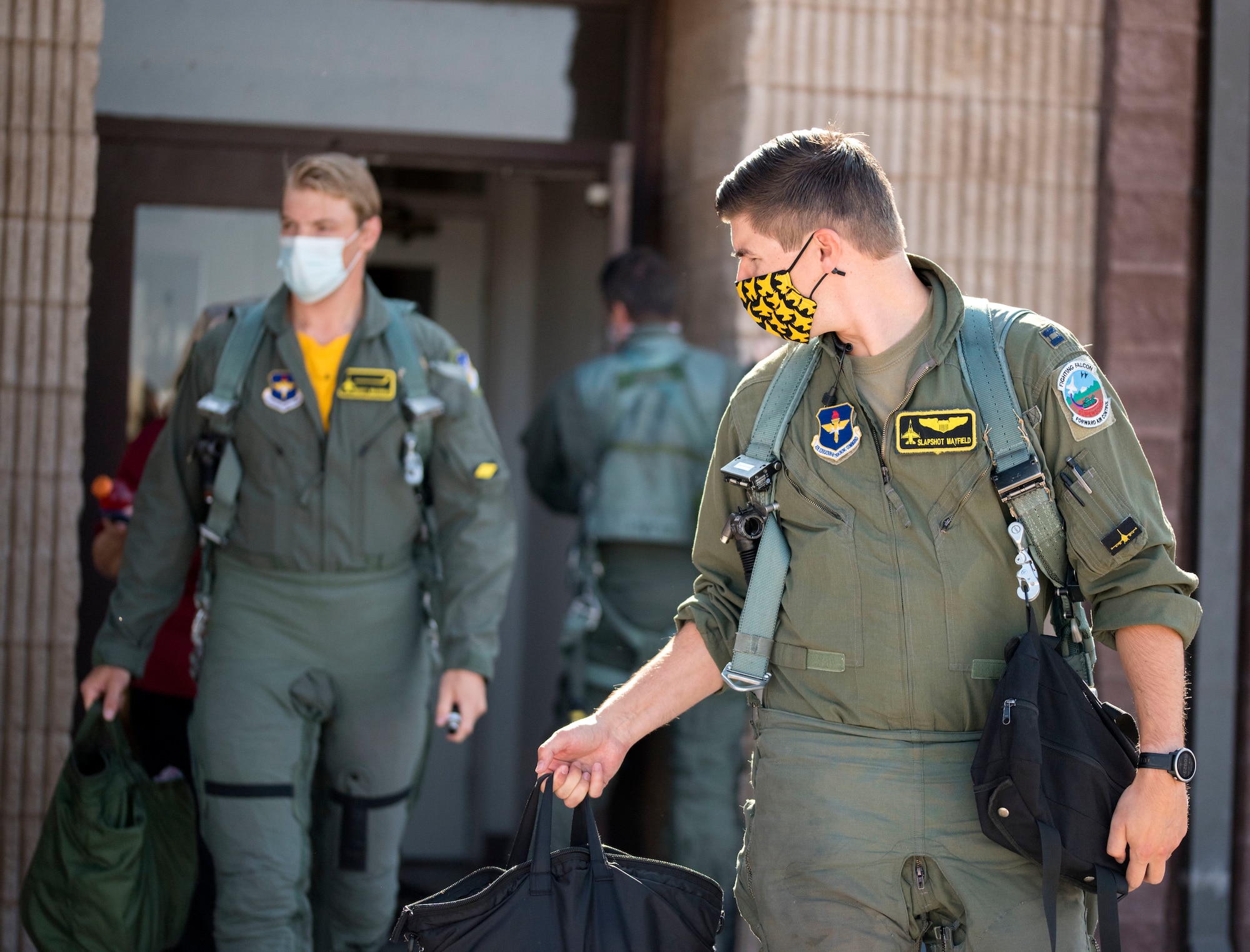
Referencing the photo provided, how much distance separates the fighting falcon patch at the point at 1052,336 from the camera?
2293 millimetres

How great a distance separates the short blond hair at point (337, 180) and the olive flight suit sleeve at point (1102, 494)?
204 cm

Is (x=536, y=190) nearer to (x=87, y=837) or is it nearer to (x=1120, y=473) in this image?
(x=87, y=837)

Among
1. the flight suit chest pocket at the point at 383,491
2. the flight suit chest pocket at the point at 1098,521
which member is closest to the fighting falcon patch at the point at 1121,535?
the flight suit chest pocket at the point at 1098,521

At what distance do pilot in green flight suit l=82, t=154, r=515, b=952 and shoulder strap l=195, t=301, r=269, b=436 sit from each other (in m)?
0.01

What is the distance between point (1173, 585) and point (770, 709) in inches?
26.9

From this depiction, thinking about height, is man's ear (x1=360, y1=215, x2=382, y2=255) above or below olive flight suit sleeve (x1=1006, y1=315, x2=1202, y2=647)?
above

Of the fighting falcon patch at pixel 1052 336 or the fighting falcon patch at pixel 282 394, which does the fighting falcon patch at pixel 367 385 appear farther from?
the fighting falcon patch at pixel 1052 336

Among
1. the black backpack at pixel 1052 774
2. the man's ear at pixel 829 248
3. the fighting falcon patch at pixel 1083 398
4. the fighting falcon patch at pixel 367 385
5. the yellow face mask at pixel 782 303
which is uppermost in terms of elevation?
the man's ear at pixel 829 248

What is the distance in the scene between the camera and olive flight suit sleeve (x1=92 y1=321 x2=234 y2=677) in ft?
11.6

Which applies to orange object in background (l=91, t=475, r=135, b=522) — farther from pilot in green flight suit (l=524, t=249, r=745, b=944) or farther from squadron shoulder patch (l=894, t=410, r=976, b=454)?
squadron shoulder patch (l=894, t=410, r=976, b=454)

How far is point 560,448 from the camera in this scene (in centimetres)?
466

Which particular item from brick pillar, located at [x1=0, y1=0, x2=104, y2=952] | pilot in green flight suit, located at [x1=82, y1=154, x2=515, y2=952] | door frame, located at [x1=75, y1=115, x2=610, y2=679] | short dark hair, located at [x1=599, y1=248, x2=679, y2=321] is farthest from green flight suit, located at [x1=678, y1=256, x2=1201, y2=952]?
door frame, located at [x1=75, y1=115, x2=610, y2=679]

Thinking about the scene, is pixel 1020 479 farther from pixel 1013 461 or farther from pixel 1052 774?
pixel 1052 774

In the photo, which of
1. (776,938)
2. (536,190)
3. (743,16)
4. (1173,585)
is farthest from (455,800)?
(1173,585)
